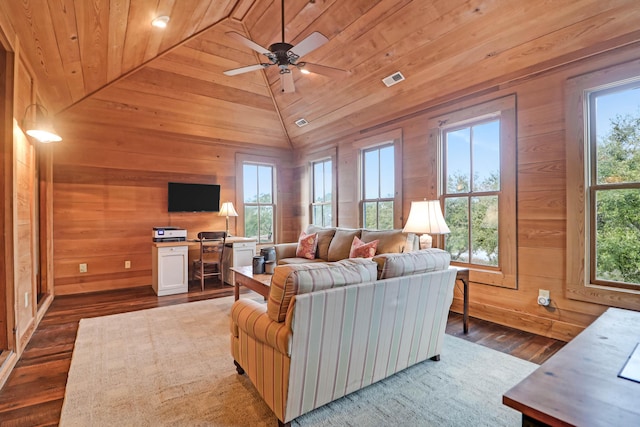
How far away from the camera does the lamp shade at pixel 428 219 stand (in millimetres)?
3119

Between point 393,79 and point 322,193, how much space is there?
2.73 metres

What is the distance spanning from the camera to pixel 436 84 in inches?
150

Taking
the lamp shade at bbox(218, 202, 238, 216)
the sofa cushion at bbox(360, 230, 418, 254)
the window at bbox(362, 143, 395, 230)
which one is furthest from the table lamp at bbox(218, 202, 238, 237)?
the sofa cushion at bbox(360, 230, 418, 254)

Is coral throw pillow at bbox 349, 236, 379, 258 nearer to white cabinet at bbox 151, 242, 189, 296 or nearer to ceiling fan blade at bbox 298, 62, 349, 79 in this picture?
ceiling fan blade at bbox 298, 62, 349, 79

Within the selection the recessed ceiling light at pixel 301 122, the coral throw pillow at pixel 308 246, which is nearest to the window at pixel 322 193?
the recessed ceiling light at pixel 301 122

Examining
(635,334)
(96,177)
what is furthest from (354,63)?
→ (96,177)

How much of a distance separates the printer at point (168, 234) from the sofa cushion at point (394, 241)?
121 inches

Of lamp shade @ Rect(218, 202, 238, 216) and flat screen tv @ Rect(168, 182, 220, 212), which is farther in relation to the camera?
lamp shade @ Rect(218, 202, 238, 216)

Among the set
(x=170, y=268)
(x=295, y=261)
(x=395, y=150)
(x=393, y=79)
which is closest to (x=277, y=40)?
(x=393, y=79)

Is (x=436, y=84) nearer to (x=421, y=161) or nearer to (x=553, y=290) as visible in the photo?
(x=421, y=161)

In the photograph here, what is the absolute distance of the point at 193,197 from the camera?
5.61 metres

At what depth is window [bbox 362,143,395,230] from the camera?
4.82 meters

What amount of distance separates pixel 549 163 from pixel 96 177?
19.3 ft

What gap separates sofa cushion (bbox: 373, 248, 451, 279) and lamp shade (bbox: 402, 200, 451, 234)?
2.43ft
